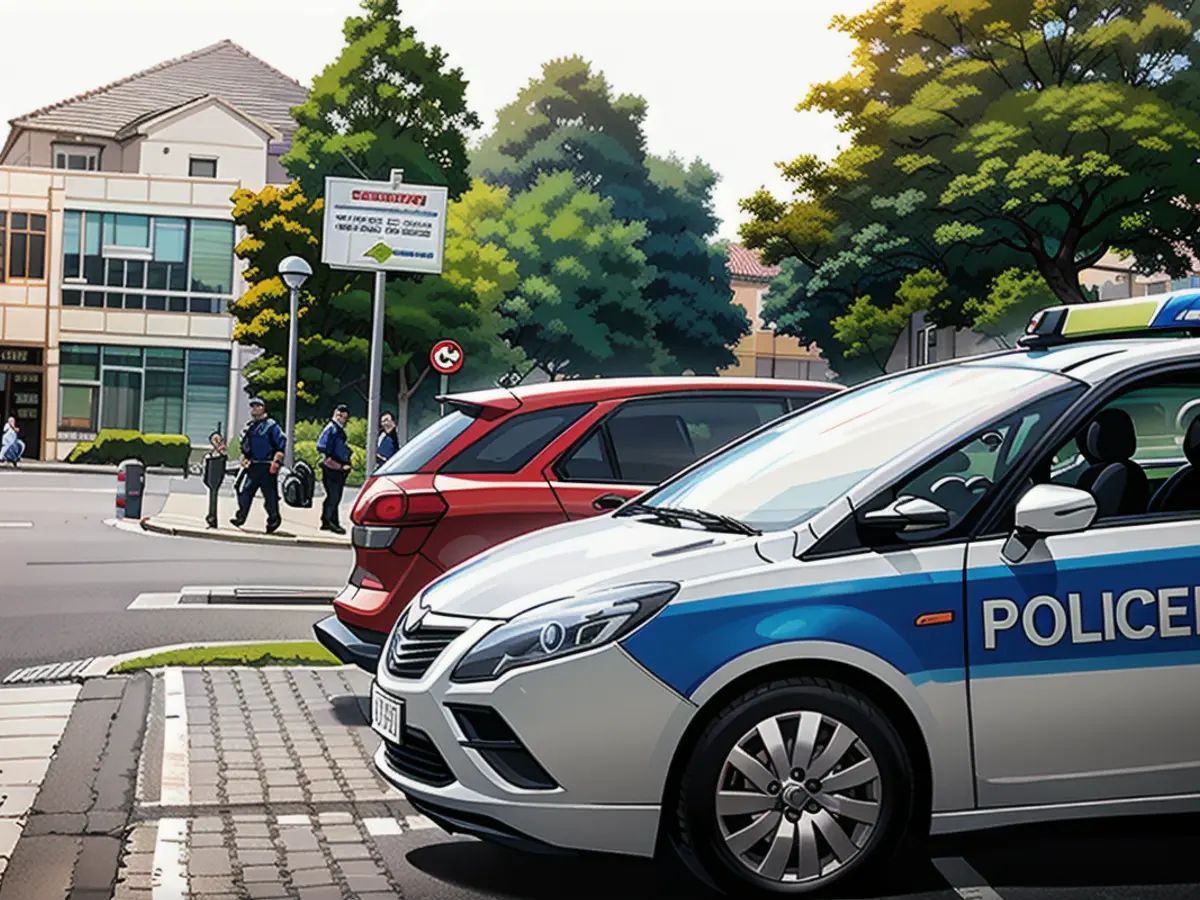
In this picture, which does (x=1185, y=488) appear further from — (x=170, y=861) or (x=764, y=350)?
(x=764, y=350)

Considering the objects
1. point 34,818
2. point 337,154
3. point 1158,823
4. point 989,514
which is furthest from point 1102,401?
point 337,154

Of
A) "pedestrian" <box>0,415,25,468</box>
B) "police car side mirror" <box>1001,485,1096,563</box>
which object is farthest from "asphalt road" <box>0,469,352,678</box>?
"pedestrian" <box>0,415,25,468</box>

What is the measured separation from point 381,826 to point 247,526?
65.5 ft

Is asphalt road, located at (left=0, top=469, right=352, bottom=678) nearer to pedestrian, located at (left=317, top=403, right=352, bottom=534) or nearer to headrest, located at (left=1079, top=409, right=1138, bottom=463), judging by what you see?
pedestrian, located at (left=317, top=403, right=352, bottom=534)

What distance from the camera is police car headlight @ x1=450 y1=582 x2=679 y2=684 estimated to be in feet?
15.9

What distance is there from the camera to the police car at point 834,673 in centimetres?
483

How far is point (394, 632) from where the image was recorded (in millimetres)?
5656

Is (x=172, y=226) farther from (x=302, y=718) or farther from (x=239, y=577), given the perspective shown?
(x=302, y=718)

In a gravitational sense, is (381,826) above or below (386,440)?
below

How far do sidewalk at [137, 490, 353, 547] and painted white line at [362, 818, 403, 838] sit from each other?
1523 cm

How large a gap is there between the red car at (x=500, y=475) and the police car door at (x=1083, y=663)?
284 cm

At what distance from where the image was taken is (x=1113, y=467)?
5441 mm

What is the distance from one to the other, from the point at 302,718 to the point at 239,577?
9247 mm

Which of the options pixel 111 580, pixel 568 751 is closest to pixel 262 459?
pixel 111 580
